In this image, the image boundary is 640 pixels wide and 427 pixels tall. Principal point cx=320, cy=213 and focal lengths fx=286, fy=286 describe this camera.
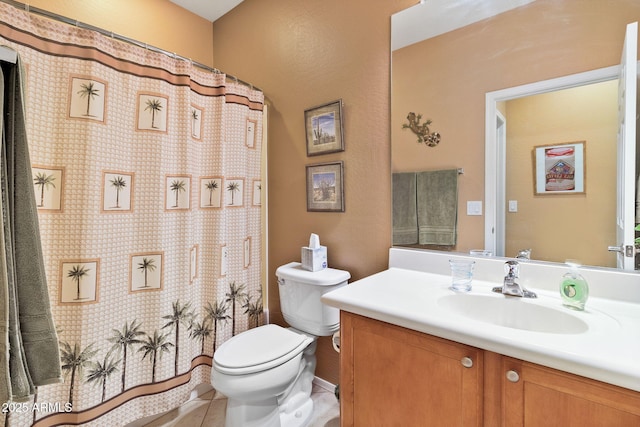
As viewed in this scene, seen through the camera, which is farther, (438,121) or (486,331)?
(438,121)

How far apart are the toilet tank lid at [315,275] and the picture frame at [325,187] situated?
0.36 meters

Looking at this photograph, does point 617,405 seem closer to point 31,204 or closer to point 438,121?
point 438,121

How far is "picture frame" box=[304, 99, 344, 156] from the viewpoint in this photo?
1638mm

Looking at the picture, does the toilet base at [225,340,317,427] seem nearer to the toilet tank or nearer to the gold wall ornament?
the toilet tank

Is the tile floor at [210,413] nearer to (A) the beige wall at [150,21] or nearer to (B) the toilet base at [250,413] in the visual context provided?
(B) the toilet base at [250,413]

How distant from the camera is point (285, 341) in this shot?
141cm

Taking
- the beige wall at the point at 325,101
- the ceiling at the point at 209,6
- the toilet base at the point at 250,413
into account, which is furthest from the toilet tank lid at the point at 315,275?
the ceiling at the point at 209,6

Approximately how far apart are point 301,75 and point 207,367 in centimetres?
185

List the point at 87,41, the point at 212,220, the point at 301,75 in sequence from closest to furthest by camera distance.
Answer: the point at 87,41, the point at 212,220, the point at 301,75

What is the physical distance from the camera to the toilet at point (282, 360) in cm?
122

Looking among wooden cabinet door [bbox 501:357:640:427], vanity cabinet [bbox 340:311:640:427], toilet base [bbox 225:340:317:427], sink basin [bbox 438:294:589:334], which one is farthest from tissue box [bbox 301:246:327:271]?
wooden cabinet door [bbox 501:357:640:427]

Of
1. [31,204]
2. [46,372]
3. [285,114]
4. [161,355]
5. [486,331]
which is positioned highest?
[285,114]

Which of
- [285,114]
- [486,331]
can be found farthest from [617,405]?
[285,114]

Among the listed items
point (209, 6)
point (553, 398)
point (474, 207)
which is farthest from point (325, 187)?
point (209, 6)
